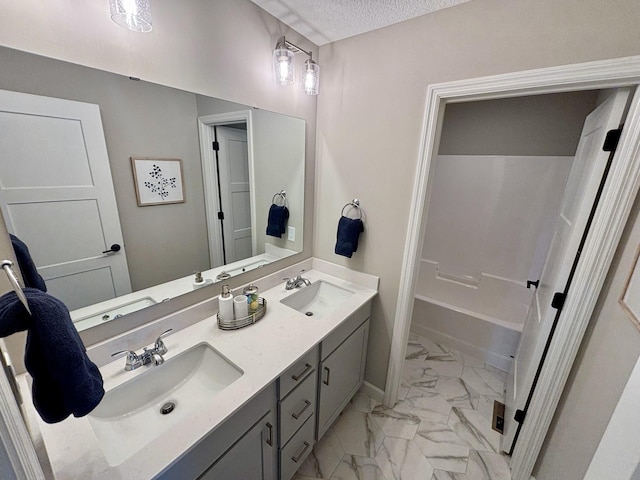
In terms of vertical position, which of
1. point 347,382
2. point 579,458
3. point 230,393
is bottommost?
point 347,382

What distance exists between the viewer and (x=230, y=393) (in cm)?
→ 91

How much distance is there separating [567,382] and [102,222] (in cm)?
208

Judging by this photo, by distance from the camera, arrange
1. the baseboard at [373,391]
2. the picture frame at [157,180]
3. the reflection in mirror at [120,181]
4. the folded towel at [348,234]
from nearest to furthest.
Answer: the reflection in mirror at [120,181]
the picture frame at [157,180]
the folded towel at [348,234]
the baseboard at [373,391]

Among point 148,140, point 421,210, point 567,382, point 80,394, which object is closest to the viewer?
point 80,394

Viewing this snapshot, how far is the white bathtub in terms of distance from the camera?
230 cm

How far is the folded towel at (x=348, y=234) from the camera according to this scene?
1665 millimetres

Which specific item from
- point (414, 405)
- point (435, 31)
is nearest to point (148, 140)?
point (435, 31)

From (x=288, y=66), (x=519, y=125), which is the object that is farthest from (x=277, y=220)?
(x=519, y=125)

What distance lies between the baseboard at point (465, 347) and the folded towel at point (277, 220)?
1844 mm

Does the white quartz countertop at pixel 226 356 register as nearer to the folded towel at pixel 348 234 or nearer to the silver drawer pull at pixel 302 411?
the folded towel at pixel 348 234

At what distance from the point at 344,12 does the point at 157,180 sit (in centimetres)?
120

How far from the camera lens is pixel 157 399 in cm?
101

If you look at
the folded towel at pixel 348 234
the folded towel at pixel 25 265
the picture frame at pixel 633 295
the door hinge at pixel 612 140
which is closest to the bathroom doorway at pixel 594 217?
the door hinge at pixel 612 140

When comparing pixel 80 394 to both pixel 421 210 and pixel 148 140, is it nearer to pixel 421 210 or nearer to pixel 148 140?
pixel 148 140
